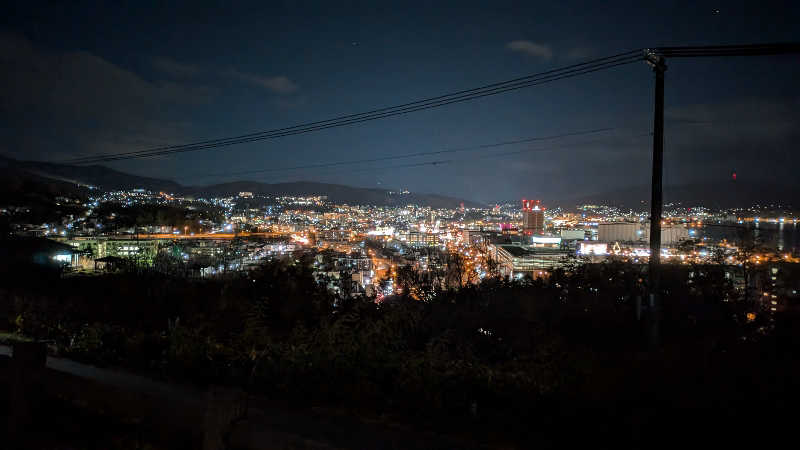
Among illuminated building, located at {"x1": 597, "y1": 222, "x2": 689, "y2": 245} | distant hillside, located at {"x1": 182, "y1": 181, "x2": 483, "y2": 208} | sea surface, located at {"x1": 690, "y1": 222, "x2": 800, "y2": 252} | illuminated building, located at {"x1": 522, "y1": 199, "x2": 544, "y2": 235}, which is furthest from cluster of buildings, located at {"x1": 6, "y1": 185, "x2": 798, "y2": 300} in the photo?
distant hillside, located at {"x1": 182, "y1": 181, "x2": 483, "y2": 208}

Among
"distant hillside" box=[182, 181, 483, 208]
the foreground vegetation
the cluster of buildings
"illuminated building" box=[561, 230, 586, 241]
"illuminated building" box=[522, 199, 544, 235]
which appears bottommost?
the foreground vegetation

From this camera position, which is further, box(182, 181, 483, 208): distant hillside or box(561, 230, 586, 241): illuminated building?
box(182, 181, 483, 208): distant hillside

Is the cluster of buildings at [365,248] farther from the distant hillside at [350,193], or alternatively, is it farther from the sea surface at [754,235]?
the distant hillside at [350,193]

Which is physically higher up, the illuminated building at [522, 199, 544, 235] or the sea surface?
the illuminated building at [522, 199, 544, 235]

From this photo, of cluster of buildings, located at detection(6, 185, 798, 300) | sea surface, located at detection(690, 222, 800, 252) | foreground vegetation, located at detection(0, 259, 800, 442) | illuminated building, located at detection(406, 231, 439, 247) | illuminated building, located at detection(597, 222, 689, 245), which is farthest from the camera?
illuminated building, located at detection(406, 231, 439, 247)

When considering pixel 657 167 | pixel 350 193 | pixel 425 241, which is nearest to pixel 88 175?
pixel 425 241

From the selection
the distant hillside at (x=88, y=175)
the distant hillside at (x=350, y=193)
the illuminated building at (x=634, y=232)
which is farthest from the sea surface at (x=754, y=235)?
the distant hillside at (x=350, y=193)

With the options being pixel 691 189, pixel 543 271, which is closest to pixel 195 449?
pixel 543 271

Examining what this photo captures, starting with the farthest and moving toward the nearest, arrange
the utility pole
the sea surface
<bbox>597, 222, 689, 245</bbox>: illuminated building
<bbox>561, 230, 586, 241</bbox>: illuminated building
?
<bbox>561, 230, 586, 241</bbox>: illuminated building, <bbox>597, 222, 689, 245</bbox>: illuminated building, the sea surface, the utility pole

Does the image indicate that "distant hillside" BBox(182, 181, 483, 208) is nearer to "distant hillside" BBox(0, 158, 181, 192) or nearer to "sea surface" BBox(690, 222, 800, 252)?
"distant hillside" BBox(0, 158, 181, 192)
